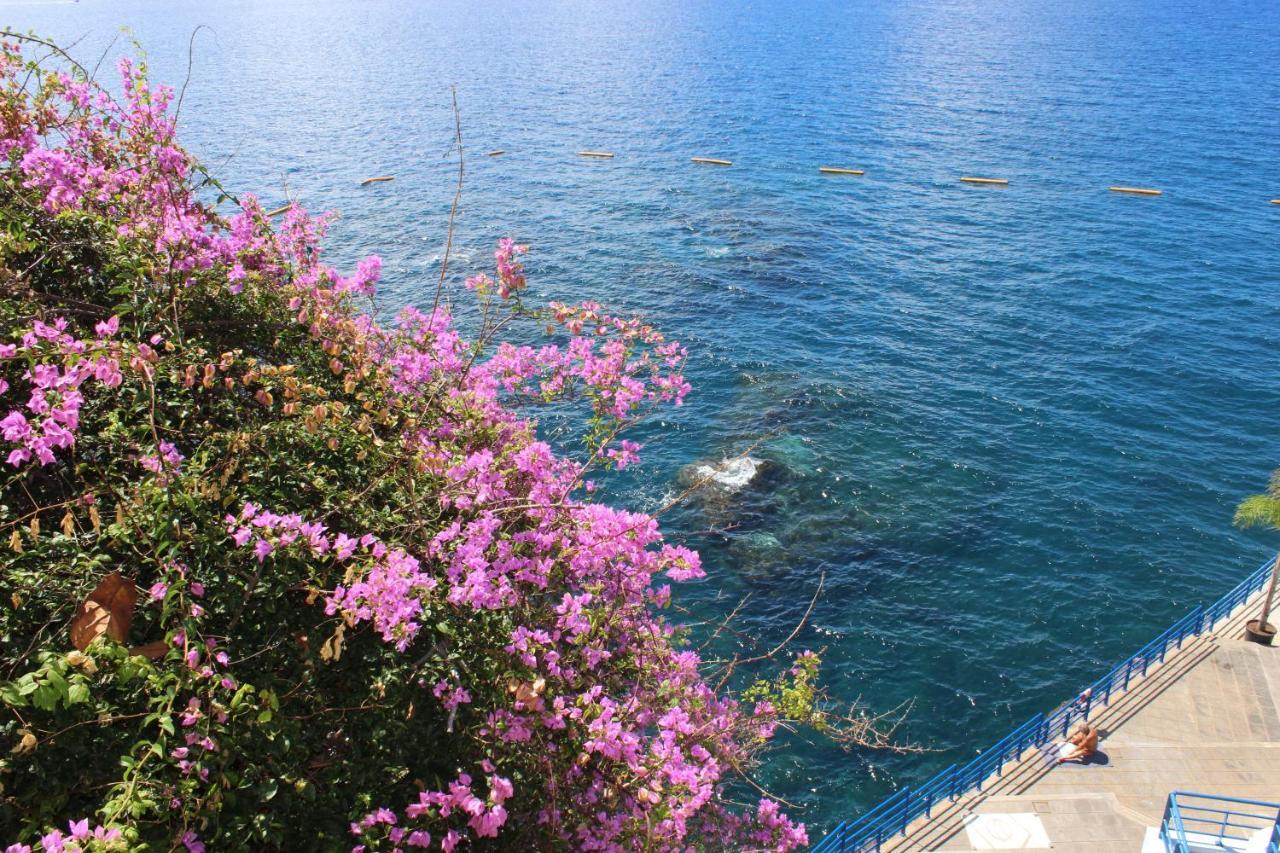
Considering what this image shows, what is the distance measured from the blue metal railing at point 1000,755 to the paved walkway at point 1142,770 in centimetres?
25

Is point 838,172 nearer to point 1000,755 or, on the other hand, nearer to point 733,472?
point 733,472

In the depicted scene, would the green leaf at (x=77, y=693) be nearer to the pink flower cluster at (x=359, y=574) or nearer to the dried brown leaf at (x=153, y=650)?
the dried brown leaf at (x=153, y=650)

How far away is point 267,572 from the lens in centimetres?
754

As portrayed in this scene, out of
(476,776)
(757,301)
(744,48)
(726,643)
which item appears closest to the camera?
(476,776)

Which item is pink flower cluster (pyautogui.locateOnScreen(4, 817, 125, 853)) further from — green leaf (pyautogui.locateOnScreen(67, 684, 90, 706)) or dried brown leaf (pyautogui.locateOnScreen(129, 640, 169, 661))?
dried brown leaf (pyautogui.locateOnScreen(129, 640, 169, 661))

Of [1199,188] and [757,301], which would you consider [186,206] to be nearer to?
[757,301]

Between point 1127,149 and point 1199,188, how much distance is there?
11.2m

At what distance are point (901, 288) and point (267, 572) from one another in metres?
47.4

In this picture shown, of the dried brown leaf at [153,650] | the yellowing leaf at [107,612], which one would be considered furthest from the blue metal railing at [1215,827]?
the yellowing leaf at [107,612]

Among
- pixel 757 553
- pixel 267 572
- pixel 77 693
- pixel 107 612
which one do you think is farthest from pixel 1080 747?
pixel 77 693

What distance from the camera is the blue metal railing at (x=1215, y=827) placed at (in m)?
14.4

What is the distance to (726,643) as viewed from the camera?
25859mm

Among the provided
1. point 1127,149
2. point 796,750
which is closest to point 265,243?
point 796,750

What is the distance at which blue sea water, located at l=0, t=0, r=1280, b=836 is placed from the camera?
27469 millimetres
